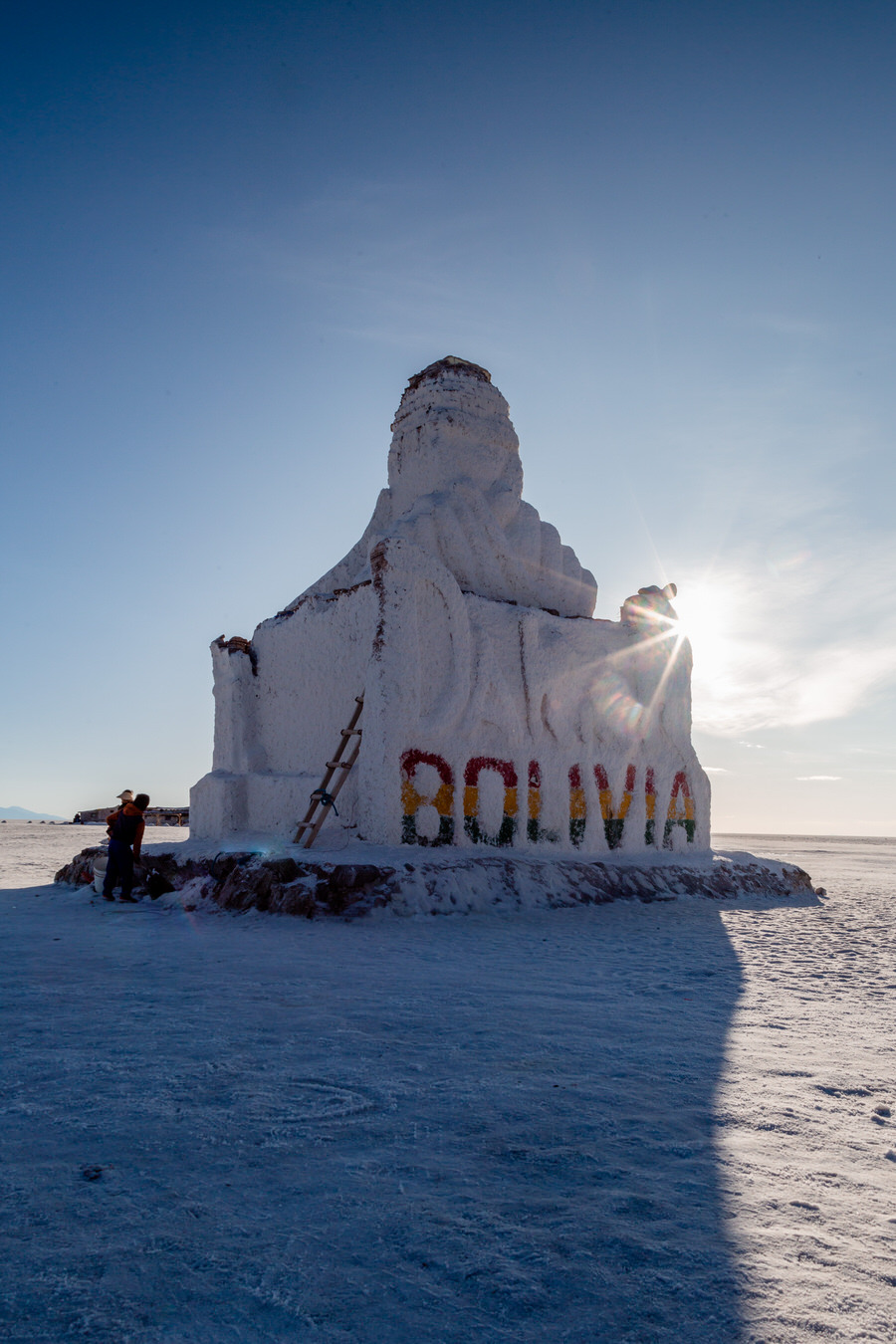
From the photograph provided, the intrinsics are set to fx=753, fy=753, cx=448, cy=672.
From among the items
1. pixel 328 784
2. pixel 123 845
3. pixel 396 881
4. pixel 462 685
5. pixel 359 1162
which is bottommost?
pixel 359 1162

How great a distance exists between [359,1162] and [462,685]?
553 cm

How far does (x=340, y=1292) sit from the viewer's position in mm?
1349

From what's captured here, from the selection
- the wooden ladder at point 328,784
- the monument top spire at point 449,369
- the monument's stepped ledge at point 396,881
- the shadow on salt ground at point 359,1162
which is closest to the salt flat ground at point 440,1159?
the shadow on salt ground at point 359,1162

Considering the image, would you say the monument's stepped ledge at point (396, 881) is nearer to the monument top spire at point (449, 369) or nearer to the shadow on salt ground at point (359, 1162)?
the shadow on salt ground at point (359, 1162)

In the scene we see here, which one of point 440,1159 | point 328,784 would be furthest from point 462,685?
point 440,1159

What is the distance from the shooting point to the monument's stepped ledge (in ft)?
18.9

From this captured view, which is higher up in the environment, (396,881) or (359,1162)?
(396,881)

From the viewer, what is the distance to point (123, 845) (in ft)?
23.1

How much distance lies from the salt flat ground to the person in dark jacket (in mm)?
3325

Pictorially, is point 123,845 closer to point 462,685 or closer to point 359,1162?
point 462,685

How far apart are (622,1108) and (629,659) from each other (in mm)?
7408

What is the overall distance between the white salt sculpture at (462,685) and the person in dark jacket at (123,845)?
1.28 metres

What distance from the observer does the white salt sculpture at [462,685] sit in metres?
6.96

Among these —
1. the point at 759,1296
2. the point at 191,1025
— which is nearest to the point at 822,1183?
the point at 759,1296
